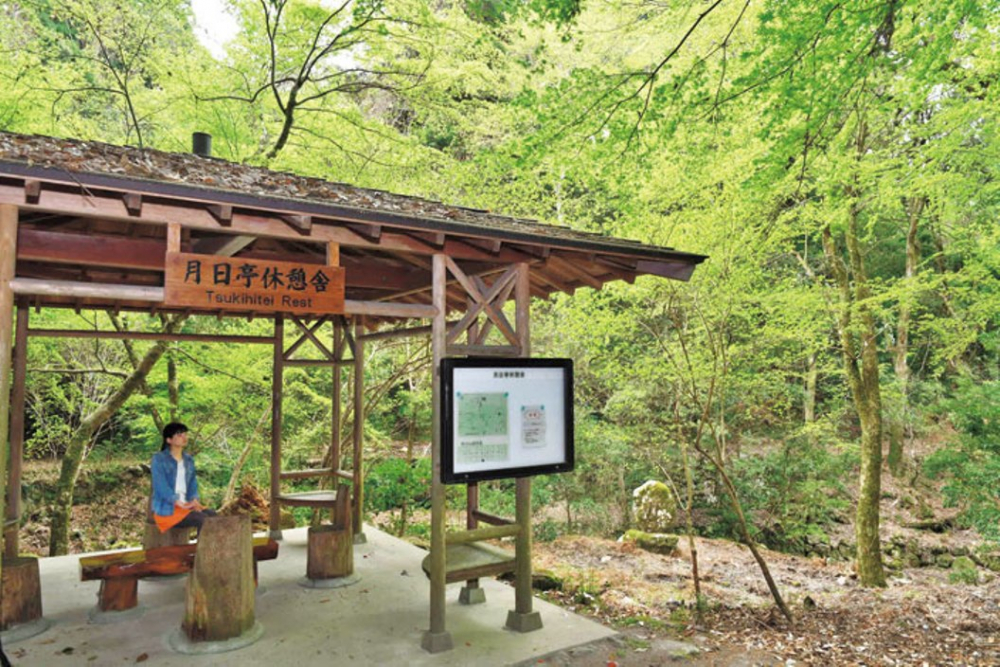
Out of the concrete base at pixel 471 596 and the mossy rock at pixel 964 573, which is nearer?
the concrete base at pixel 471 596

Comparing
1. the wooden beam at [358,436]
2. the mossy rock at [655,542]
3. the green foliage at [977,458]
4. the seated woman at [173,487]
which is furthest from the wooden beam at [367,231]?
the green foliage at [977,458]

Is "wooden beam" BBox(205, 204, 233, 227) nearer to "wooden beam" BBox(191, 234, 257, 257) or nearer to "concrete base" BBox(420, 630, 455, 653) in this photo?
"wooden beam" BBox(191, 234, 257, 257)

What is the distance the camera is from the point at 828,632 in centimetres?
571

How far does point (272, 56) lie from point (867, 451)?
31.8 feet

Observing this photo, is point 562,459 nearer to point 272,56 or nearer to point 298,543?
point 298,543

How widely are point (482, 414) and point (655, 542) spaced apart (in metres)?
6.62

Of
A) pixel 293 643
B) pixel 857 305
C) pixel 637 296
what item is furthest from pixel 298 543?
pixel 857 305

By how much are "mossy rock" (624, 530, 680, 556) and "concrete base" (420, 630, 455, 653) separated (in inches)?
243

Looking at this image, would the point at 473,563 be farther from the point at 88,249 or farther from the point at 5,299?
the point at 88,249

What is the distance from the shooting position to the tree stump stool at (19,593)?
4.42 metres

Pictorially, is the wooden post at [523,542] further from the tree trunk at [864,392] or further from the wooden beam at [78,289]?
the tree trunk at [864,392]

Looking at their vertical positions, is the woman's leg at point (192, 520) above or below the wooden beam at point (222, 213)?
below

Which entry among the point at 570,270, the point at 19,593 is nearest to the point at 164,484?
the point at 19,593

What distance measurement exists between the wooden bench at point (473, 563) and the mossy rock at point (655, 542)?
5.56 m
